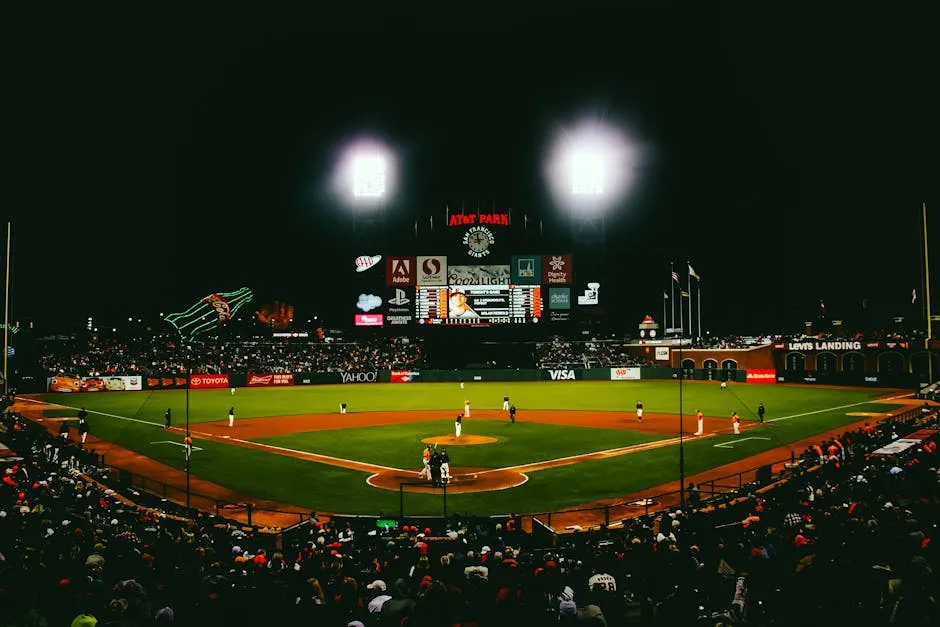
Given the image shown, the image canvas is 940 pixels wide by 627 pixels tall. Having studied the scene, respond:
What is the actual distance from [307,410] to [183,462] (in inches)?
814

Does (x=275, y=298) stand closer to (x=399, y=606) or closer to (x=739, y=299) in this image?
(x=739, y=299)

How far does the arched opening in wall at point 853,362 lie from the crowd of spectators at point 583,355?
71.5ft

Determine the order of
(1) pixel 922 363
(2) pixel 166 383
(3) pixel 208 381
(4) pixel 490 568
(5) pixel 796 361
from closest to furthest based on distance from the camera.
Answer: (4) pixel 490 568, (1) pixel 922 363, (2) pixel 166 383, (3) pixel 208 381, (5) pixel 796 361

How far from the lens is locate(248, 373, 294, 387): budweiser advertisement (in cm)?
7369

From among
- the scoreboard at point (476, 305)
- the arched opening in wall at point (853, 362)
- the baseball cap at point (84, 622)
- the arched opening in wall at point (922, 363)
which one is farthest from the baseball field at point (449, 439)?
the baseball cap at point (84, 622)

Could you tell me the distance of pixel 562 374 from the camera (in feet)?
264

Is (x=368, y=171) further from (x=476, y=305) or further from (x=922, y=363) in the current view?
(x=922, y=363)

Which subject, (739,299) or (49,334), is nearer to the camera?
(49,334)

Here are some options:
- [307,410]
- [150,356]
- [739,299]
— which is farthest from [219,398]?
[739,299]

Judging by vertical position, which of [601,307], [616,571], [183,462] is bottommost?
[183,462]

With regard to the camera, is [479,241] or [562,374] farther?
[479,241]

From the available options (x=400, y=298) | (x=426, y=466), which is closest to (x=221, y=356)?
(x=400, y=298)

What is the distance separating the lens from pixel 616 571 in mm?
10023

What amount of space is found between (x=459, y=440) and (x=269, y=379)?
44.1 m
